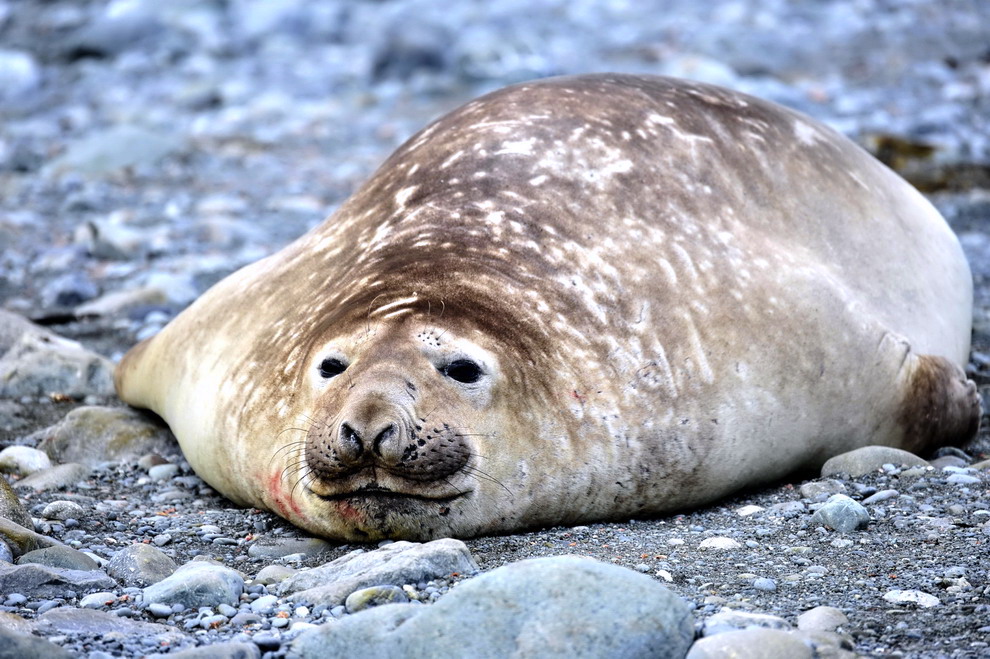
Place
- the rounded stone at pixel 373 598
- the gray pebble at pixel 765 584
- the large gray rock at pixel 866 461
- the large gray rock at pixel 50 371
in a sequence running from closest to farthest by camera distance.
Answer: the rounded stone at pixel 373 598, the gray pebble at pixel 765 584, the large gray rock at pixel 866 461, the large gray rock at pixel 50 371

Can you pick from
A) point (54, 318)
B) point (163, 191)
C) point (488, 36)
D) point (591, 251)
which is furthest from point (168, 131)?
point (591, 251)

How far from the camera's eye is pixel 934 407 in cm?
436

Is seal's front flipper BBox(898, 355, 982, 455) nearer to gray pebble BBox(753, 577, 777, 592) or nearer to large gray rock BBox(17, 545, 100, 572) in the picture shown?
gray pebble BBox(753, 577, 777, 592)

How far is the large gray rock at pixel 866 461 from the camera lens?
13.2 ft

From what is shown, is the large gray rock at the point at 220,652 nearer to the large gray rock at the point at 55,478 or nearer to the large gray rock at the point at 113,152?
the large gray rock at the point at 55,478

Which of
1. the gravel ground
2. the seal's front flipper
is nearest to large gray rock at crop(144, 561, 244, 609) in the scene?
the gravel ground

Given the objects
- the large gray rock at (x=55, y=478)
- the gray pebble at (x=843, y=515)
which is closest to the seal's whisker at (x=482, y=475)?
the gray pebble at (x=843, y=515)

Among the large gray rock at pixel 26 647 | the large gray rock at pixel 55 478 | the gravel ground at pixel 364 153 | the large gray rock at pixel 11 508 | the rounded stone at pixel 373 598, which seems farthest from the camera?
the large gray rock at pixel 55 478

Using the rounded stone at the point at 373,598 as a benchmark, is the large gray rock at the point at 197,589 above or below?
below

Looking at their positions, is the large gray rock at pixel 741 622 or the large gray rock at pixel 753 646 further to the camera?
the large gray rock at pixel 741 622

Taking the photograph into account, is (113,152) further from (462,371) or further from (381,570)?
(381,570)

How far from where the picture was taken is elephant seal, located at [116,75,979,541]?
11.5 ft

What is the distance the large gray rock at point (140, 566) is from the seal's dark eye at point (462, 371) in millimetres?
823

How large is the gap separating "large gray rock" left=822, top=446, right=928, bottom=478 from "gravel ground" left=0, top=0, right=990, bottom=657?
0.19 ft
